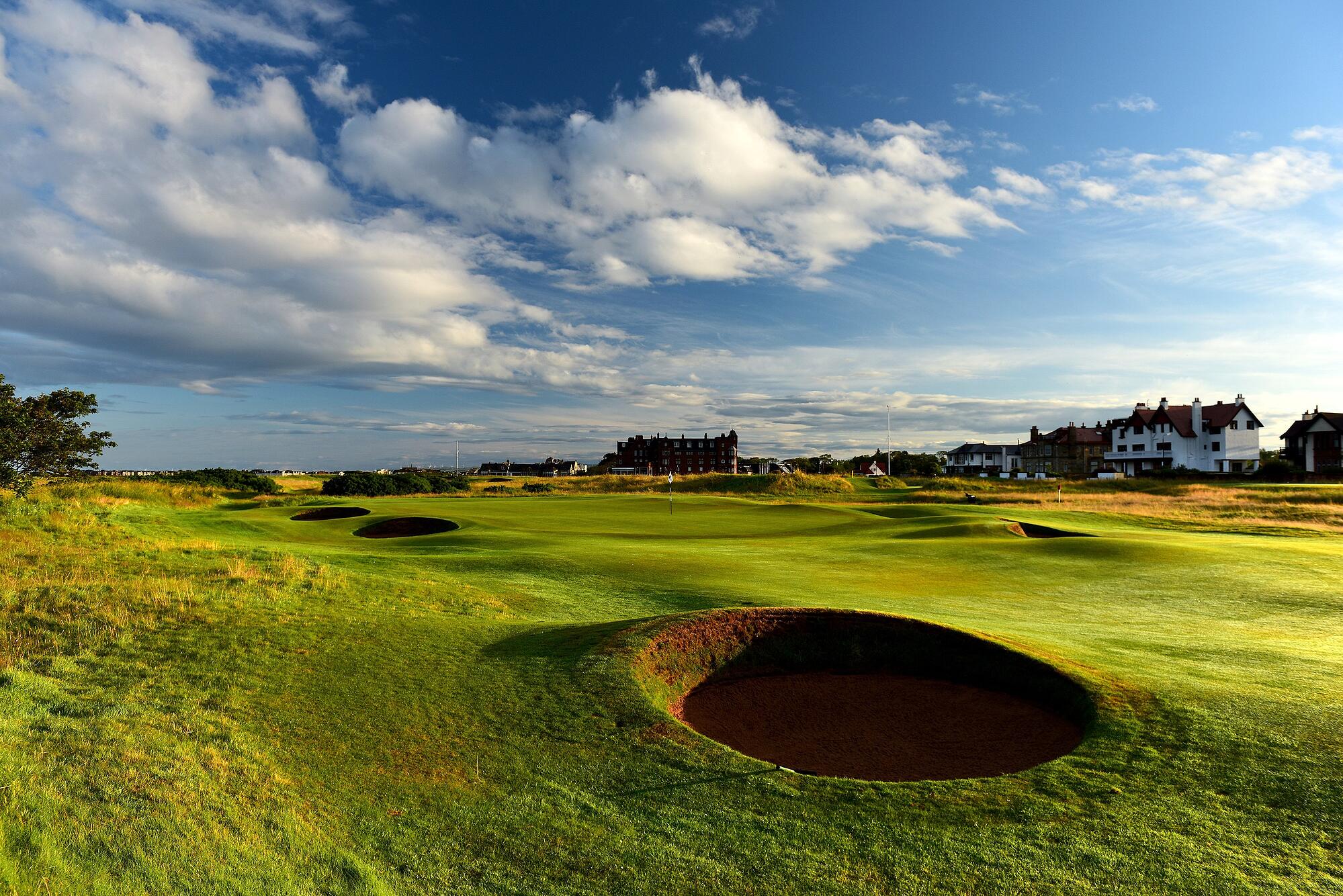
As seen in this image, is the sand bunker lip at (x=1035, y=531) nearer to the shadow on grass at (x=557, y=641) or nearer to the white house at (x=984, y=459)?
the shadow on grass at (x=557, y=641)

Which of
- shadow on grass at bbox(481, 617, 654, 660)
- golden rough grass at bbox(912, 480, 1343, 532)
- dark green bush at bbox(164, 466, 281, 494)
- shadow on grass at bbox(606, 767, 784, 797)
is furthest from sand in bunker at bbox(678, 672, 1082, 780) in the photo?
dark green bush at bbox(164, 466, 281, 494)

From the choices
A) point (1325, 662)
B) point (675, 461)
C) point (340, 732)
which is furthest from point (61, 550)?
point (675, 461)

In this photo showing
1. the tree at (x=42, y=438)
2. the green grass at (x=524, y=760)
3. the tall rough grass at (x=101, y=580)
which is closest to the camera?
the green grass at (x=524, y=760)

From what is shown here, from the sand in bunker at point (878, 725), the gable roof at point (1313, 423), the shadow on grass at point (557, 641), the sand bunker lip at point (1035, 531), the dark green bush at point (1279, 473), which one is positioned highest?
the gable roof at point (1313, 423)

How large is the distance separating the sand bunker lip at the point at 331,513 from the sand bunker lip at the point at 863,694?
3138cm

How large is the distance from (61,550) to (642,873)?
53.2 feet

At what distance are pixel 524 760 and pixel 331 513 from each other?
119ft

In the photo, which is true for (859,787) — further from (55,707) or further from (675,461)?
(675,461)

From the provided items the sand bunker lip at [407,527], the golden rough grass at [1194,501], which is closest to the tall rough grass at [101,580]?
the sand bunker lip at [407,527]

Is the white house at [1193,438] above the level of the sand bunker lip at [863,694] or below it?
above

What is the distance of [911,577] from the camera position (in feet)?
64.1

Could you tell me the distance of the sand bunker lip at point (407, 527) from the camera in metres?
31.9

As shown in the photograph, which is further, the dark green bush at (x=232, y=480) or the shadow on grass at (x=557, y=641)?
the dark green bush at (x=232, y=480)

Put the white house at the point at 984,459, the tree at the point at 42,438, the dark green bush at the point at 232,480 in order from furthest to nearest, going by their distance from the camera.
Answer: the white house at the point at 984,459, the dark green bush at the point at 232,480, the tree at the point at 42,438
